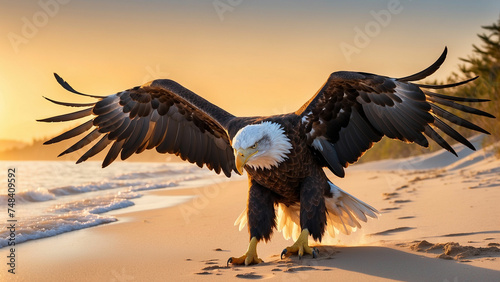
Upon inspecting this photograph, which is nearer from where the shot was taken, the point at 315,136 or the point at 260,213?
the point at 260,213

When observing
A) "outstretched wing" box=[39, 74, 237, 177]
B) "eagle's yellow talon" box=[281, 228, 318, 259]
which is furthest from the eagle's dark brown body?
"outstretched wing" box=[39, 74, 237, 177]

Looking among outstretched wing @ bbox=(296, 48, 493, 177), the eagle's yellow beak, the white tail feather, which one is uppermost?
outstretched wing @ bbox=(296, 48, 493, 177)

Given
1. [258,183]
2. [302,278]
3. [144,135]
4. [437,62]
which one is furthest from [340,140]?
[144,135]

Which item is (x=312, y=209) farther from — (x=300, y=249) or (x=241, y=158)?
(x=241, y=158)

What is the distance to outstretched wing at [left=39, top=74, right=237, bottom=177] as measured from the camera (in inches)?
243

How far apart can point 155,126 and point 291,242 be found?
7.48 feet

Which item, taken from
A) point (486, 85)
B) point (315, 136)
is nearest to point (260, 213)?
point (315, 136)

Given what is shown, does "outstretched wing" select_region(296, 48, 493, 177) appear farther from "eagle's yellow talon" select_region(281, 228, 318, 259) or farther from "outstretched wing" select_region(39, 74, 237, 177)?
"outstretched wing" select_region(39, 74, 237, 177)

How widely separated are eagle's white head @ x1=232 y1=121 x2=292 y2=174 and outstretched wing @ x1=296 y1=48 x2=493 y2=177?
46cm

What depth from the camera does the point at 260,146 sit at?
4.77 metres

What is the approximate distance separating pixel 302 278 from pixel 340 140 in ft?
6.60

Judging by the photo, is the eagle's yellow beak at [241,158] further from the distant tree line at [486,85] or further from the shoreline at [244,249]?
the distant tree line at [486,85]

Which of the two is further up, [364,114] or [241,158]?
[364,114]

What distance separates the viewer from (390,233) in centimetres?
596
